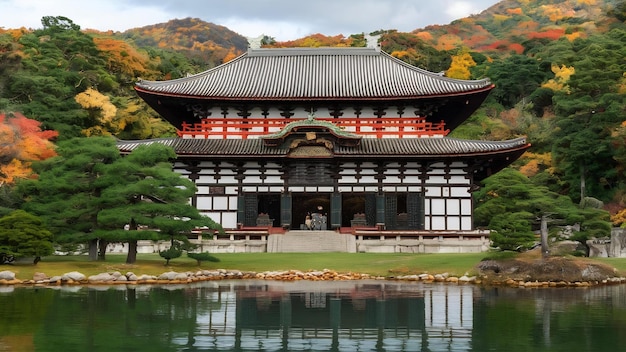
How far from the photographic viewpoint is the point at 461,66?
91.9 meters

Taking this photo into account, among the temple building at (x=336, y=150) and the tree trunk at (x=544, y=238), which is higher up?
the temple building at (x=336, y=150)

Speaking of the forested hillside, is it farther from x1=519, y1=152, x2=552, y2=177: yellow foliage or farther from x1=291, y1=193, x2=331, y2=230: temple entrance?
x1=291, y1=193, x2=331, y2=230: temple entrance

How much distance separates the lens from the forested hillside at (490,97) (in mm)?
53500

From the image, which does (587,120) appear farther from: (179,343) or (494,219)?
(179,343)

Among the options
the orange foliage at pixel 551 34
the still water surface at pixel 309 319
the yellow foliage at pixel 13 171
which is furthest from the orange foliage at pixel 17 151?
the orange foliage at pixel 551 34

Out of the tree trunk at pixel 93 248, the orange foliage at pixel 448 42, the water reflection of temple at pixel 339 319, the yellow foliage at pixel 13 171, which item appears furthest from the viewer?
the orange foliage at pixel 448 42

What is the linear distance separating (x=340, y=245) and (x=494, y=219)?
11.2m

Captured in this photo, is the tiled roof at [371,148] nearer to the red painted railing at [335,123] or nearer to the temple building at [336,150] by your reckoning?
the temple building at [336,150]

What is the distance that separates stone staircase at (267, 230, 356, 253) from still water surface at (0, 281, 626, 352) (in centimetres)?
1342

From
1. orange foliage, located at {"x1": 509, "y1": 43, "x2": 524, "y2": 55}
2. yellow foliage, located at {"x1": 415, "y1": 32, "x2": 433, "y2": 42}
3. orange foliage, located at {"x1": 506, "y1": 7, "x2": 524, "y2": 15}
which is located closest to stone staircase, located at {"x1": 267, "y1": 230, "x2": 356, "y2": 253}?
orange foliage, located at {"x1": 509, "y1": 43, "x2": 524, "y2": 55}

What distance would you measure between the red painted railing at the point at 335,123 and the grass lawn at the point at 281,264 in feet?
39.7

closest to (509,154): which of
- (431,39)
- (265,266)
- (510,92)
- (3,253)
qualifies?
(265,266)

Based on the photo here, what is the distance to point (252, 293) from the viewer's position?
77.5ft

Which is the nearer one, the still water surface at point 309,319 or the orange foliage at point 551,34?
the still water surface at point 309,319
